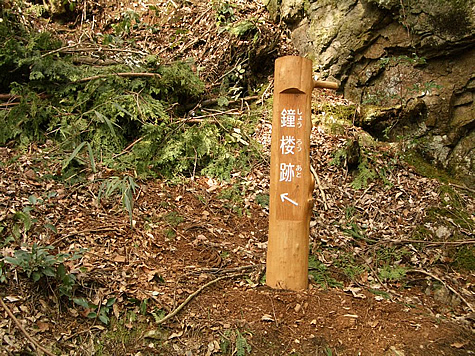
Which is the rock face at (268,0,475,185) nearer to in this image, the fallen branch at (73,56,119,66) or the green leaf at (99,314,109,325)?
the fallen branch at (73,56,119,66)

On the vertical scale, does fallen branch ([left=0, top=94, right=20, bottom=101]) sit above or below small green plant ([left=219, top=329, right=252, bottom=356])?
above

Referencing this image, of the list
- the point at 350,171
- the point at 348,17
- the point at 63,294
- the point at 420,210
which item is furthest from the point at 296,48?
the point at 63,294

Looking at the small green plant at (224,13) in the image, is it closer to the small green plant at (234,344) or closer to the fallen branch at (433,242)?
the fallen branch at (433,242)

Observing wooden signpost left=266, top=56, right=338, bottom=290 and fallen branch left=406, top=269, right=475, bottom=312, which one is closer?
wooden signpost left=266, top=56, right=338, bottom=290

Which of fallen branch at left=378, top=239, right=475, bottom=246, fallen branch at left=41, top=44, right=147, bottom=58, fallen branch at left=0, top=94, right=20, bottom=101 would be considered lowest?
fallen branch at left=378, top=239, right=475, bottom=246

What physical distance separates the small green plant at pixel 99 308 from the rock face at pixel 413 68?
15.6ft

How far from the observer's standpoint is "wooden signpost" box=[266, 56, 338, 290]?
3.26 meters

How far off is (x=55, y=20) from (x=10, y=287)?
6.59 metres

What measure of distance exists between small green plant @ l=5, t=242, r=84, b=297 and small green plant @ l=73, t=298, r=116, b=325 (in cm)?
13

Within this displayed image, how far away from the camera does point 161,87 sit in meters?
5.43

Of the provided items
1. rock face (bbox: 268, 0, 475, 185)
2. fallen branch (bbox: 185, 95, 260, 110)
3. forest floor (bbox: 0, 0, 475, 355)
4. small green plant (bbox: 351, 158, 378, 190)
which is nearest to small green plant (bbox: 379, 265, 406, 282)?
forest floor (bbox: 0, 0, 475, 355)

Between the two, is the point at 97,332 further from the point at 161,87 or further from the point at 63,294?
the point at 161,87

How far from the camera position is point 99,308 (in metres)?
2.87

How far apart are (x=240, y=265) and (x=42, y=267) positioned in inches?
72.5
